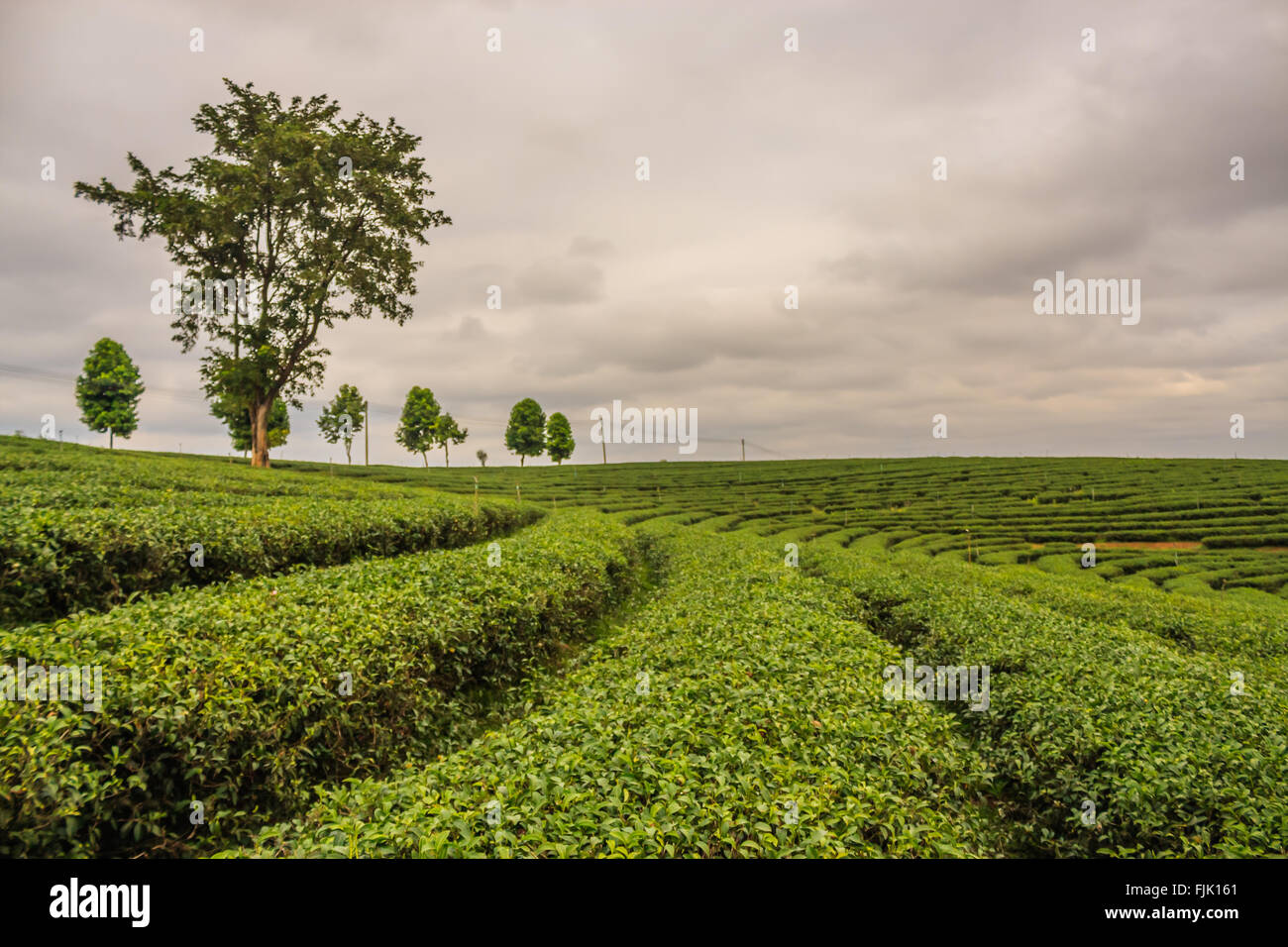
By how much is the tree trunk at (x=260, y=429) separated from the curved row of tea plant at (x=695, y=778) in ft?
103

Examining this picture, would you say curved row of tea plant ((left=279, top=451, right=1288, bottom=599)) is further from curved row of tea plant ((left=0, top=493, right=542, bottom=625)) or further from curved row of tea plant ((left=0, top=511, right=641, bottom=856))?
curved row of tea plant ((left=0, top=511, right=641, bottom=856))

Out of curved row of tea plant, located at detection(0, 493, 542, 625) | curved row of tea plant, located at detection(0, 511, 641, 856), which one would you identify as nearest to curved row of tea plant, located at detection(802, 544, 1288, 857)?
curved row of tea plant, located at detection(0, 511, 641, 856)

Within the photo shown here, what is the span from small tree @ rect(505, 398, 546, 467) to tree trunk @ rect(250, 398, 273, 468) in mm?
60091

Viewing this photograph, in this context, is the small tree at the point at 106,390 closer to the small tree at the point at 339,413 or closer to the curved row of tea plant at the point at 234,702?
the small tree at the point at 339,413

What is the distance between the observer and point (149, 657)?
19.1 ft

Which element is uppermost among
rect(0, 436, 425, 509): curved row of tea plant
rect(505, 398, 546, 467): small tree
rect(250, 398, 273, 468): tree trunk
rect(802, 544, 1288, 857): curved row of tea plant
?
rect(505, 398, 546, 467): small tree

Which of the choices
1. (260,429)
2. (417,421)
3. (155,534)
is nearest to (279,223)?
(260,429)

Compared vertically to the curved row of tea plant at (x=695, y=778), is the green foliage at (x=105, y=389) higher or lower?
higher

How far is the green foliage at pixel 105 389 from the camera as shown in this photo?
54031mm

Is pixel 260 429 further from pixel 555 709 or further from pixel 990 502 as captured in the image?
pixel 990 502

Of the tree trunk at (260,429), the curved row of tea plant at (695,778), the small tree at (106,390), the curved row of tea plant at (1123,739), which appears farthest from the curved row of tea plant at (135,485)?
the small tree at (106,390)

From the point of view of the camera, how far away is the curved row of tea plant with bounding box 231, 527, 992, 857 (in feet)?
12.1

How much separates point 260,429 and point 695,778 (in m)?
35.4
